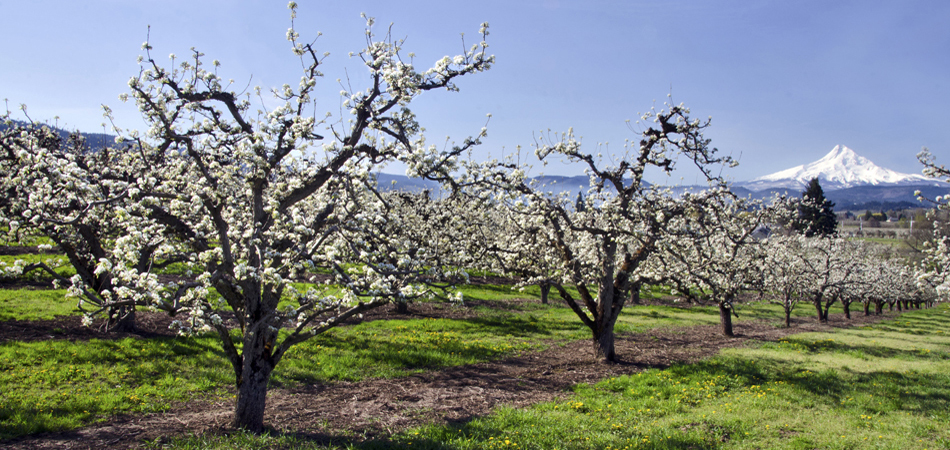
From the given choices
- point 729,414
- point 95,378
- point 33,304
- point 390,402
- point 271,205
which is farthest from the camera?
point 33,304

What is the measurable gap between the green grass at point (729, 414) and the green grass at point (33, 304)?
14.1 m

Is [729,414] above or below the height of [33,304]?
below

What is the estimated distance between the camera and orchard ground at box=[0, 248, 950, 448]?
31.1ft

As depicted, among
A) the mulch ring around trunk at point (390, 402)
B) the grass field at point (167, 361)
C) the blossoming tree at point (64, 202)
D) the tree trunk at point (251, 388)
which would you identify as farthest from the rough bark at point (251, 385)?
the blossoming tree at point (64, 202)

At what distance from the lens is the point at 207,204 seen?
8.62 meters

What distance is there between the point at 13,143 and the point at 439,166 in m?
16.5

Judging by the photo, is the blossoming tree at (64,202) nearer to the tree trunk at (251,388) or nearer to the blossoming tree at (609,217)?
the tree trunk at (251,388)

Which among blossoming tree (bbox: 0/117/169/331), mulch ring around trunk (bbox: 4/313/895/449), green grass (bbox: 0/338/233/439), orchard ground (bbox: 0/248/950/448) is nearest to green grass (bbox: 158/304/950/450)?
orchard ground (bbox: 0/248/950/448)

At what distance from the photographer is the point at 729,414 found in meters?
11.5

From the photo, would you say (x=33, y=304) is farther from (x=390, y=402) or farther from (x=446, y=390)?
(x=446, y=390)

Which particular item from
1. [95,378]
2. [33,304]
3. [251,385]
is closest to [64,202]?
[95,378]

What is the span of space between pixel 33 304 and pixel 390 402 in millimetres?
17625

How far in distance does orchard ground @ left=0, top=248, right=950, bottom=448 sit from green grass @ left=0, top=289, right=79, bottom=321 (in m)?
0.11

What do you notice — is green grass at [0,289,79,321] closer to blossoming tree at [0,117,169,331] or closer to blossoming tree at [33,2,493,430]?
blossoming tree at [0,117,169,331]
